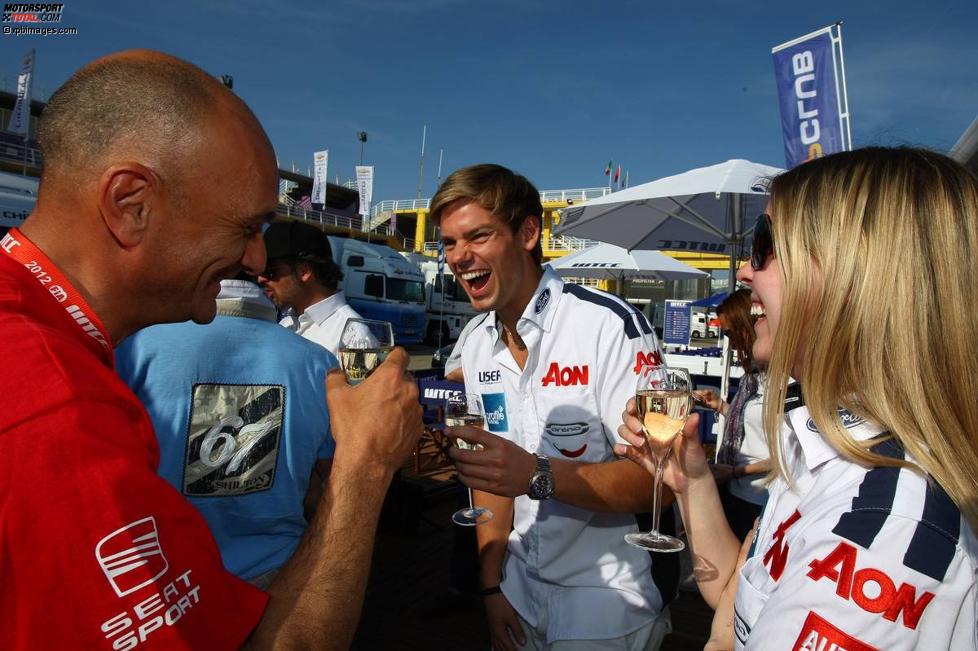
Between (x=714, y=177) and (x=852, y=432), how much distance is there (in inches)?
214

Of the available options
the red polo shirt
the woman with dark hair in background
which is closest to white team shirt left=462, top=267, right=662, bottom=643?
the red polo shirt

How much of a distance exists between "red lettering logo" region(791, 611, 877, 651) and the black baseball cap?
12.6 feet

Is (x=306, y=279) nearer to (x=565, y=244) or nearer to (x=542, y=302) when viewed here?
(x=542, y=302)

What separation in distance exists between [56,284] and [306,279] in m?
3.45

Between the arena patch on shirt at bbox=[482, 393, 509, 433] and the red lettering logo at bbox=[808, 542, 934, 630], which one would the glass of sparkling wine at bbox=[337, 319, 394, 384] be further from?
the red lettering logo at bbox=[808, 542, 934, 630]

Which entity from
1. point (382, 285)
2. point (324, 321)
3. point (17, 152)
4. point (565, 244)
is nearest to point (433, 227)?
point (565, 244)

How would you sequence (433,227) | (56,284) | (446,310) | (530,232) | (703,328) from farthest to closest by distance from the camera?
(433,227) → (446,310) → (703,328) → (530,232) → (56,284)

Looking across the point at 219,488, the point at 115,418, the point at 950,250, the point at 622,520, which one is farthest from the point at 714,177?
the point at 115,418

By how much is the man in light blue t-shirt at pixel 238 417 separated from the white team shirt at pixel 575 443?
30.5 inches

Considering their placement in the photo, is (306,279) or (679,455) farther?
(306,279)

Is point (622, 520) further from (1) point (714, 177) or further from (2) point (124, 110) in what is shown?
(1) point (714, 177)

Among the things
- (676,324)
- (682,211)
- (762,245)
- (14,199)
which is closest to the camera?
(762,245)

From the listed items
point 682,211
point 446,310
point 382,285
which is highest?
point 682,211

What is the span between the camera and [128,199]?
112 centimetres
